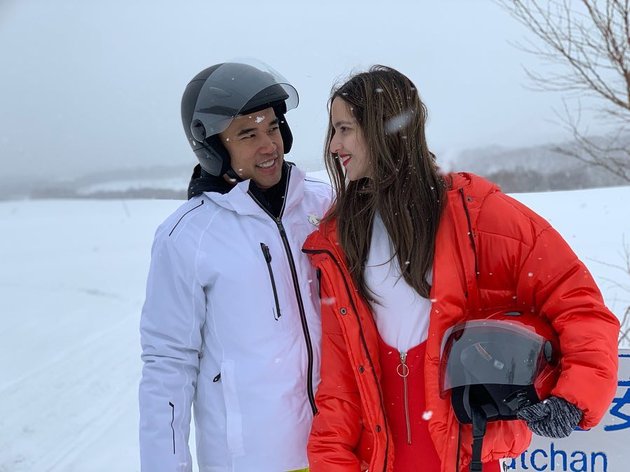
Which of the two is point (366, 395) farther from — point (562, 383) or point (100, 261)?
point (100, 261)

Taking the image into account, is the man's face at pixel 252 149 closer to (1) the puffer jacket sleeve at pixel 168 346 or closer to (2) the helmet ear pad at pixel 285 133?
(2) the helmet ear pad at pixel 285 133

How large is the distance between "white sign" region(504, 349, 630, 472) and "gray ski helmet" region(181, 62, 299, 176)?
183 centimetres

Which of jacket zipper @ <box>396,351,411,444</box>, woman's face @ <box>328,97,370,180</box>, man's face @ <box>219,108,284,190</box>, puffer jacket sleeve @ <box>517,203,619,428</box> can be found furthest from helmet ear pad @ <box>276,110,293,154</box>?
puffer jacket sleeve @ <box>517,203,619,428</box>

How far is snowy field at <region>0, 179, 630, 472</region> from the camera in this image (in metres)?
5.51

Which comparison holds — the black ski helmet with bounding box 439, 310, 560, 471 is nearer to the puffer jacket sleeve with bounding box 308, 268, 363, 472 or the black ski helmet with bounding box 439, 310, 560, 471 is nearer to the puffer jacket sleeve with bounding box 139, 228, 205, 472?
the puffer jacket sleeve with bounding box 308, 268, 363, 472

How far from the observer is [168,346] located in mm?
2258

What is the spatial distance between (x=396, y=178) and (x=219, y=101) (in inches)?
30.9

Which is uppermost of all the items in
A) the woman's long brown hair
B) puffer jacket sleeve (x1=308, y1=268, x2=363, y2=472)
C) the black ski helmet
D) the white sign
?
the woman's long brown hair

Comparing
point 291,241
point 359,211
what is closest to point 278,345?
point 291,241

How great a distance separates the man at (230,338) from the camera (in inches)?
88.6

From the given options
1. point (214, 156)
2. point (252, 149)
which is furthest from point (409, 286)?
point (214, 156)

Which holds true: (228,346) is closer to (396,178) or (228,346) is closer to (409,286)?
(409,286)

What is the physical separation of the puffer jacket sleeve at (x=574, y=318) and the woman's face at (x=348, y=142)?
0.62 m

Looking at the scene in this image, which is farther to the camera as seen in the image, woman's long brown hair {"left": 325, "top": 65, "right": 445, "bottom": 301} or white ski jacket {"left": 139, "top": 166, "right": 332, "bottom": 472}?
white ski jacket {"left": 139, "top": 166, "right": 332, "bottom": 472}
